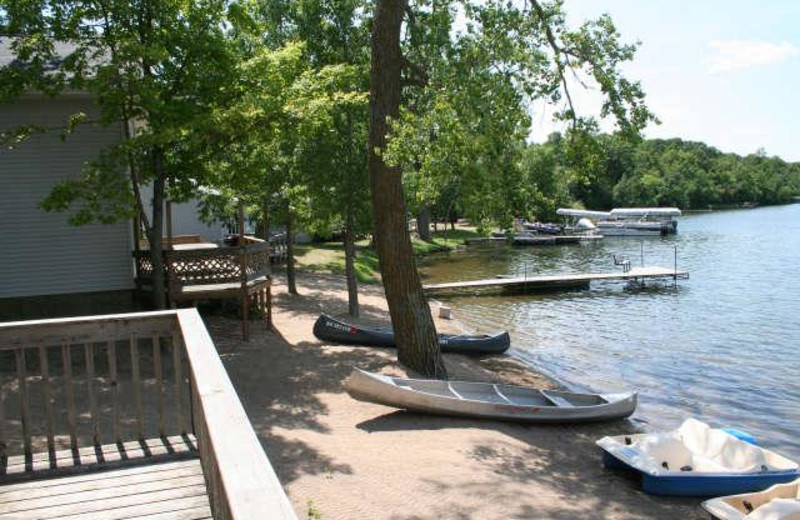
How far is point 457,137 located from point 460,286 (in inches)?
879

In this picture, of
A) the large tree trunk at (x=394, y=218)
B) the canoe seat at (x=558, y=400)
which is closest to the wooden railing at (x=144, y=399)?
the large tree trunk at (x=394, y=218)

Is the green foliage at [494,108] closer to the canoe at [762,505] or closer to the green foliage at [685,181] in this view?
the canoe at [762,505]

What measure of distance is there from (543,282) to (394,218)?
2169 cm

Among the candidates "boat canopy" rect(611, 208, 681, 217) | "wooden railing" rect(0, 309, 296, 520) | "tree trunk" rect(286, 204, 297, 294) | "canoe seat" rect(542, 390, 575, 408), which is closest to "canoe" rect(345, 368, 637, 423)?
"canoe seat" rect(542, 390, 575, 408)

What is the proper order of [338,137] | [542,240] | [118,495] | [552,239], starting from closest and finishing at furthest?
[118,495], [338,137], [542,240], [552,239]

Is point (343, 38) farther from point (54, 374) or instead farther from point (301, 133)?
point (54, 374)

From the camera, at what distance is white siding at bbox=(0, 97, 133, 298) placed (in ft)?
46.9

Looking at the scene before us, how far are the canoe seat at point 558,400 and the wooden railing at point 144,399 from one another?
22.5 ft

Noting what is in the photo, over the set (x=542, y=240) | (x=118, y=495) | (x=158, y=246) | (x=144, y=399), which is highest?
(x=158, y=246)

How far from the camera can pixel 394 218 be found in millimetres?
14273

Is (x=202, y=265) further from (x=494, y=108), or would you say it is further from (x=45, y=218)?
(x=494, y=108)

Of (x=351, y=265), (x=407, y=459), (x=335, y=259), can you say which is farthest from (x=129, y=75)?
(x=335, y=259)

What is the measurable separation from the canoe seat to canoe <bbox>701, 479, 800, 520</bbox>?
441 centimetres

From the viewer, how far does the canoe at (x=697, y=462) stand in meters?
9.88
